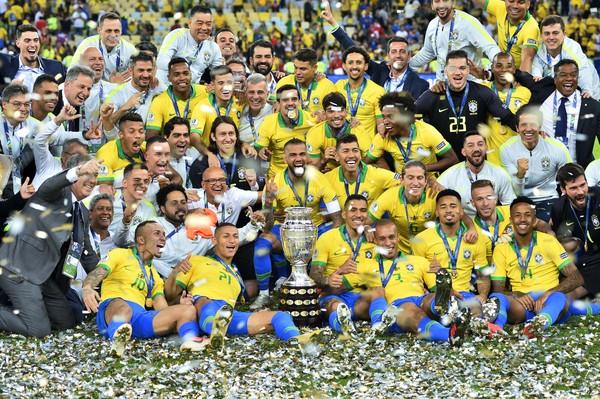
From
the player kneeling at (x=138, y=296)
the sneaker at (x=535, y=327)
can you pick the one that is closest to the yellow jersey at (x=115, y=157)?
the player kneeling at (x=138, y=296)

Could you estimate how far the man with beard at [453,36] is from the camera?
12500 mm

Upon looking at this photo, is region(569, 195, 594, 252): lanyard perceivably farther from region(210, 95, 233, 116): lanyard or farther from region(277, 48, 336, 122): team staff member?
region(210, 95, 233, 116): lanyard

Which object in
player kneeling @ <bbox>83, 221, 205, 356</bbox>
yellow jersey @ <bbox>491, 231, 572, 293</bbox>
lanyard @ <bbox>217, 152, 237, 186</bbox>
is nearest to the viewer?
player kneeling @ <bbox>83, 221, 205, 356</bbox>

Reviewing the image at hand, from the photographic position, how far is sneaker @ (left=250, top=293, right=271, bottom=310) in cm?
1017

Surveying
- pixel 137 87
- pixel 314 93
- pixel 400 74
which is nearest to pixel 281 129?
pixel 314 93

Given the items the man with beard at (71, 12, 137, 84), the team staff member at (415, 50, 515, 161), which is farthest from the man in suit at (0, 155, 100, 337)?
the team staff member at (415, 50, 515, 161)

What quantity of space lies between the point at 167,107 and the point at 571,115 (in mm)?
3992

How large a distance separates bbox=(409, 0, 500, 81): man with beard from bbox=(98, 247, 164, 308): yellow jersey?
4.61m

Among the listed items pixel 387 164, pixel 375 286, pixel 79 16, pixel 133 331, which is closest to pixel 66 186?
pixel 133 331

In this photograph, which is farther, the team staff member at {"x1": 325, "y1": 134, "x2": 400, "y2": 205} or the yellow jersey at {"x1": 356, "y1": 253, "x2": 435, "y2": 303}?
the team staff member at {"x1": 325, "y1": 134, "x2": 400, "y2": 205}

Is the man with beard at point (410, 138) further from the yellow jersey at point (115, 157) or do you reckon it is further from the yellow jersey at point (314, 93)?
the yellow jersey at point (115, 157)

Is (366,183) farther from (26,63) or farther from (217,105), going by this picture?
(26,63)

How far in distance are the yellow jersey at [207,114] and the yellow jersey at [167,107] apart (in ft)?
0.34

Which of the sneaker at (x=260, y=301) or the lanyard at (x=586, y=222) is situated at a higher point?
the lanyard at (x=586, y=222)
